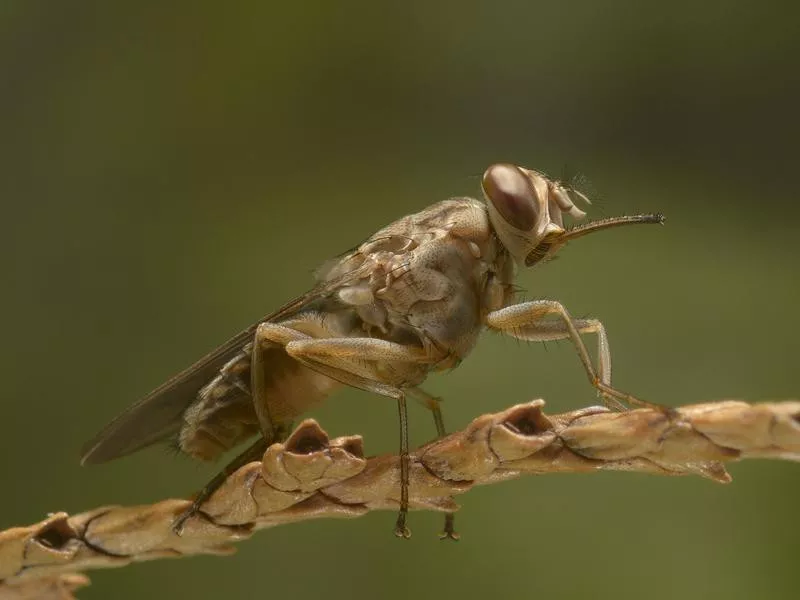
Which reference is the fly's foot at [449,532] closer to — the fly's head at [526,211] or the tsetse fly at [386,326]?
the tsetse fly at [386,326]

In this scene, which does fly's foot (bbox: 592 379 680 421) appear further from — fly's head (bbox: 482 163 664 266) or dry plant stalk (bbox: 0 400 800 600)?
fly's head (bbox: 482 163 664 266)

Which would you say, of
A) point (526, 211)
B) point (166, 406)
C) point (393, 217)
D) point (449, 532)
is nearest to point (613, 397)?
point (526, 211)

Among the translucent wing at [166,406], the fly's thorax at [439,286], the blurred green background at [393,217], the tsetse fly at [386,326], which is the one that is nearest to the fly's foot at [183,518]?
the tsetse fly at [386,326]

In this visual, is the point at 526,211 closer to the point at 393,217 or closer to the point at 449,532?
the point at 449,532

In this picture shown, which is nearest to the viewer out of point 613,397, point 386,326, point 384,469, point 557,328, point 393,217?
point 384,469

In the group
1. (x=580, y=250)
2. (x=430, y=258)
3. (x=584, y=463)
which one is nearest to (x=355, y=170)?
(x=580, y=250)

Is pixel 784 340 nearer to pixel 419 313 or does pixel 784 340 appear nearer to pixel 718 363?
pixel 718 363
